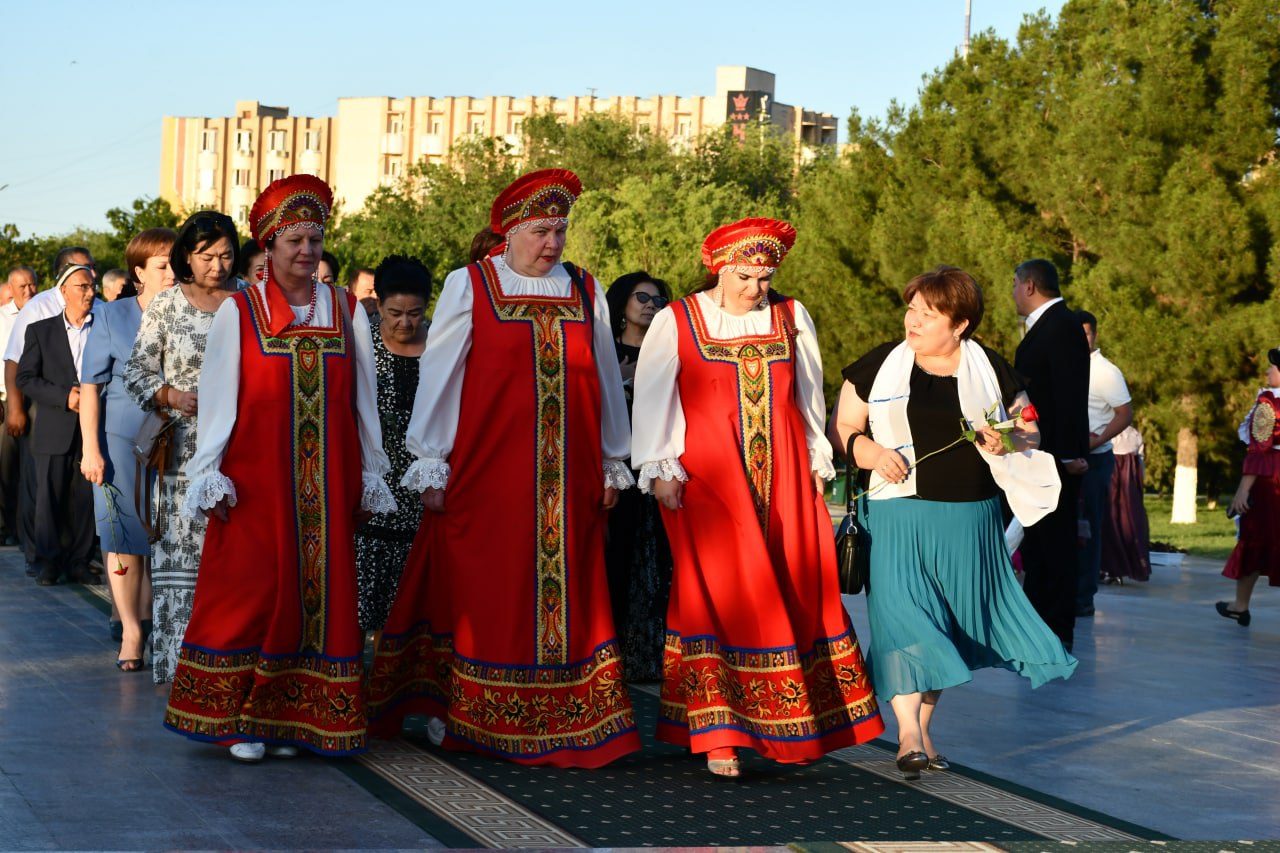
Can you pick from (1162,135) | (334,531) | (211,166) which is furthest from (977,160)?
(211,166)

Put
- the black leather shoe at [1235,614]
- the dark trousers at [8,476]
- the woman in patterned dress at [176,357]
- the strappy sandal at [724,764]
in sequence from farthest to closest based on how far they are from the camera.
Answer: the dark trousers at [8,476], the black leather shoe at [1235,614], the woman in patterned dress at [176,357], the strappy sandal at [724,764]

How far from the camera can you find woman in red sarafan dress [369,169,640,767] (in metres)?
6.92

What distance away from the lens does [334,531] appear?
700 centimetres

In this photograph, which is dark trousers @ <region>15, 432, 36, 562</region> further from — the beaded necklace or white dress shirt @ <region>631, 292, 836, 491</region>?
white dress shirt @ <region>631, 292, 836, 491</region>

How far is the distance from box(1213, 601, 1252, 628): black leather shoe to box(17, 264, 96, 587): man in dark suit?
782cm

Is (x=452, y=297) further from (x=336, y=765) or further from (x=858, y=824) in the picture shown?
(x=858, y=824)

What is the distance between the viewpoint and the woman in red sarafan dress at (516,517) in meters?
6.92

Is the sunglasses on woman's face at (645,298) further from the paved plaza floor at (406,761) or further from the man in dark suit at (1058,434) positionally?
the paved plaza floor at (406,761)

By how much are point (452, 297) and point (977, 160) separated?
77.5ft

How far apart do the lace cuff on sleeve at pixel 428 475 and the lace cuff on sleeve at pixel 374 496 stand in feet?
0.67

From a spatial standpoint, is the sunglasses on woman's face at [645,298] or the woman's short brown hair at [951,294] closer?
the woman's short brown hair at [951,294]

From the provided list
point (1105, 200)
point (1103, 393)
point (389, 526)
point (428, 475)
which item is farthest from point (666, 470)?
point (1105, 200)

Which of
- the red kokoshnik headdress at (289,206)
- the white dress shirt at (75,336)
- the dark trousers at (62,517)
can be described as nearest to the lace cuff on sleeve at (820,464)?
the red kokoshnik headdress at (289,206)

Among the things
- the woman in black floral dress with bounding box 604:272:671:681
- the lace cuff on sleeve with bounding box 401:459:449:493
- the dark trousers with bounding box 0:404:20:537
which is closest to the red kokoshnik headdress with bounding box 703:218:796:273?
the lace cuff on sleeve with bounding box 401:459:449:493
